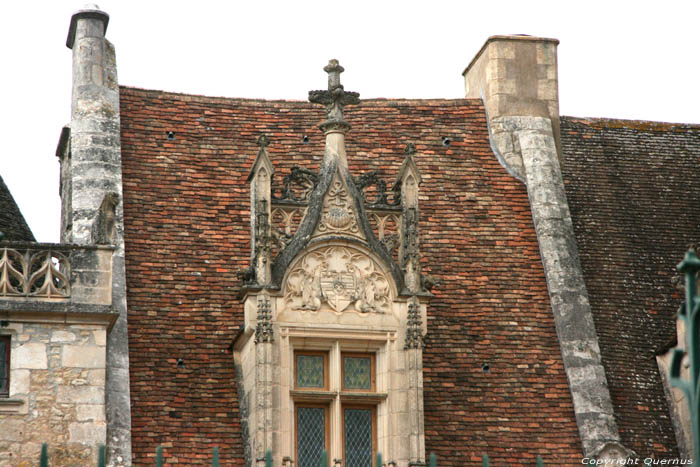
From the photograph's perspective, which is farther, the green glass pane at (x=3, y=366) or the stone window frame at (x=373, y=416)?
the stone window frame at (x=373, y=416)

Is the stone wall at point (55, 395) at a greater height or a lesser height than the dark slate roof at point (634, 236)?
lesser

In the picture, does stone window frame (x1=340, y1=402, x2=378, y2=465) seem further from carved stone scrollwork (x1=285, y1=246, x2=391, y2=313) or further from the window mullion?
carved stone scrollwork (x1=285, y1=246, x2=391, y2=313)

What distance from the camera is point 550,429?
52.1 ft

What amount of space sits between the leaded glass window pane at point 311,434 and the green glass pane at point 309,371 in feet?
0.89

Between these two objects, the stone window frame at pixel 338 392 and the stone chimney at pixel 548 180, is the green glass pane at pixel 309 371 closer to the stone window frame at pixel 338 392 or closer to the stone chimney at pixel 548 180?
the stone window frame at pixel 338 392

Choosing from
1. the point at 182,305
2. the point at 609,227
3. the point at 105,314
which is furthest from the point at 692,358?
the point at 609,227

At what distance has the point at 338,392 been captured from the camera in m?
15.0

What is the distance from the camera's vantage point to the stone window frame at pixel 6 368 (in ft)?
45.7

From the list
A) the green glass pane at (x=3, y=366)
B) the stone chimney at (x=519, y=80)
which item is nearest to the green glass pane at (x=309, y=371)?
the green glass pane at (x=3, y=366)

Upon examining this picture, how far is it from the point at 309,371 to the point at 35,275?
3127 millimetres

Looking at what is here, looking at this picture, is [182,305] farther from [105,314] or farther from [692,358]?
[692,358]

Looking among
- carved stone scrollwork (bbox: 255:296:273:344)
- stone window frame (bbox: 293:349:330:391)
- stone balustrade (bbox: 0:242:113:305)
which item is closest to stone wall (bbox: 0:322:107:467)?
stone balustrade (bbox: 0:242:113:305)

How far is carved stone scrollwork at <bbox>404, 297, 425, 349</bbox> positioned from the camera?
15.3 m

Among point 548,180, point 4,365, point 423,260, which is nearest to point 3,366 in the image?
point 4,365
